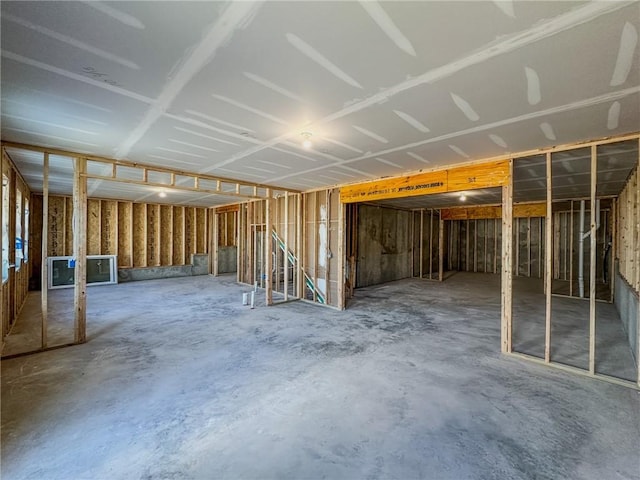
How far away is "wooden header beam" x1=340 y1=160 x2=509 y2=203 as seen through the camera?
407 cm

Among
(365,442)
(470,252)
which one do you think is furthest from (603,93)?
(470,252)

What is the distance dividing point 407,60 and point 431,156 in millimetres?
2390

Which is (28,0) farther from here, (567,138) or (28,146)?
(567,138)

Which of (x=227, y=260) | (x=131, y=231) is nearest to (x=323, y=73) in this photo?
(x=131, y=231)

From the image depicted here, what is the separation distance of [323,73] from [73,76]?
1885mm

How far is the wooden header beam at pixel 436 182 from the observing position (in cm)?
407

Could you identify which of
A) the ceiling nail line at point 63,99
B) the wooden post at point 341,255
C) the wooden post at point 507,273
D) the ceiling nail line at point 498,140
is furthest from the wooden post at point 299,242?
the ceiling nail line at point 63,99

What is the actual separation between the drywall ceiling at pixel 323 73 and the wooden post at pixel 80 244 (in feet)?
1.97

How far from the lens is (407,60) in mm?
1872

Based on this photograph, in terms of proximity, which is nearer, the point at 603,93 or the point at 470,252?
the point at 603,93

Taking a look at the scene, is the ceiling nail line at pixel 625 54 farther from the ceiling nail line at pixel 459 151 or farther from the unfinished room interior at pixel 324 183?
the ceiling nail line at pixel 459 151

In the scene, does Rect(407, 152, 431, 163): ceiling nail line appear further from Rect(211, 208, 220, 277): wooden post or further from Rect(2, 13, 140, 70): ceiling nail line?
Rect(211, 208, 220, 277): wooden post

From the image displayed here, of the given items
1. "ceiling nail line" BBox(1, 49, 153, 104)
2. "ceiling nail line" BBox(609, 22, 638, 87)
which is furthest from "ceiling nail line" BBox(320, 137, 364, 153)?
"ceiling nail line" BBox(609, 22, 638, 87)

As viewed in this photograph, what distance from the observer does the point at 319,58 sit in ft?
6.15
